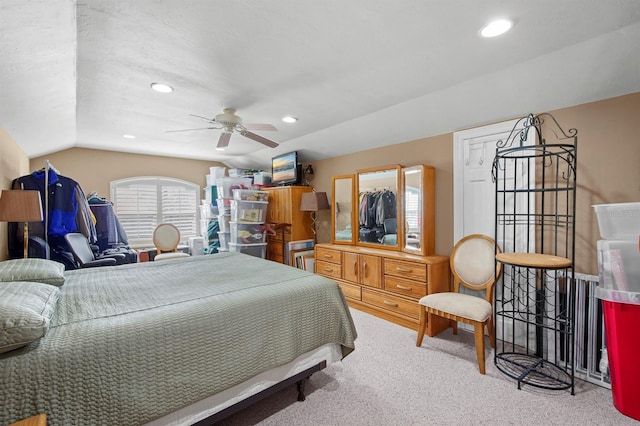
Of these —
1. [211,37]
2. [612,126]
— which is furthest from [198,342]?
[612,126]

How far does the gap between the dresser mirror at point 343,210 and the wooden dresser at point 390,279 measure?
0.32 metres

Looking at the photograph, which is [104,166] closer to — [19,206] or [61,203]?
[61,203]

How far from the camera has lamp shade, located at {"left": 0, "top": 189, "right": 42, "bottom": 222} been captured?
244 cm

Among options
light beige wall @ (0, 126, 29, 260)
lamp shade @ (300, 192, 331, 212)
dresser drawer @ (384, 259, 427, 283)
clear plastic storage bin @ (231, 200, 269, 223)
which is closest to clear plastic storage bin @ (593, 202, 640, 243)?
dresser drawer @ (384, 259, 427, 283)

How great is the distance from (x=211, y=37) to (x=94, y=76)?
51.8 inches

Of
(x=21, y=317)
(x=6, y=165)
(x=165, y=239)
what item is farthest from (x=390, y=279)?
(x=6, y=165)

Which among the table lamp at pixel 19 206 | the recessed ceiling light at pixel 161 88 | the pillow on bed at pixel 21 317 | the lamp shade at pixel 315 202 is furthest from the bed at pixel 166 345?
the lamp shade at pixel 315 202

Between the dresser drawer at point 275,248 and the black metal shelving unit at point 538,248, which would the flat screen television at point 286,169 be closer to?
the dresser drawer at point 275,248

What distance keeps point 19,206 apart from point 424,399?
377 centimetres

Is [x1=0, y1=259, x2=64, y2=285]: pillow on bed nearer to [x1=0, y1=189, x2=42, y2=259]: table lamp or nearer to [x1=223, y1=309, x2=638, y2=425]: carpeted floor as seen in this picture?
[x1=0, y1=189, x2=42, y2=259]: table lamp

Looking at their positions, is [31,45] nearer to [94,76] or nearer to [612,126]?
[94,76]

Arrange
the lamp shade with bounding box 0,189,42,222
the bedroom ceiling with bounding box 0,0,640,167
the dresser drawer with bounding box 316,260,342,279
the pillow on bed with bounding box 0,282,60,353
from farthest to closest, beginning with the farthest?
the dresser drawer with bounding box 316,260,342,279 → the lamp shade with bounding box 0,189,42,222 → the bedroom ceiling with bounding box 0,0,640,167 → the pillow on bed with bounding box 0,282,60,353

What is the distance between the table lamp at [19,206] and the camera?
2.45 metres

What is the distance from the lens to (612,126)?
2211 millimetres
